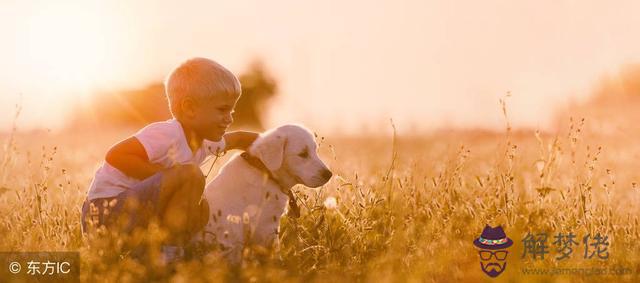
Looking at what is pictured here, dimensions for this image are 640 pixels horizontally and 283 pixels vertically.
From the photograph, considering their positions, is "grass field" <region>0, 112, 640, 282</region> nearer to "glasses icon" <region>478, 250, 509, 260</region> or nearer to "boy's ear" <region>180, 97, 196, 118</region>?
"glasses icon" <region>478, 250, 509, 260</region>

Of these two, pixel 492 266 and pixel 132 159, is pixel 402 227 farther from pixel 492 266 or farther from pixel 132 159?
pixel 132 159

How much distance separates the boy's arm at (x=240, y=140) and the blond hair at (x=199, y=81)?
1.42 feet

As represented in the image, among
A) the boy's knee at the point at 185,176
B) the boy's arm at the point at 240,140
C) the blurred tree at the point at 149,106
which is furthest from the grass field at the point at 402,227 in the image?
the blurred tree at the point at 149,106

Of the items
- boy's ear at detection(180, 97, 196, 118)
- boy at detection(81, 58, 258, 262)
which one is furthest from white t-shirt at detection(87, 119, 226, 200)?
boy's ear at detection(180, 97, 196, 118)

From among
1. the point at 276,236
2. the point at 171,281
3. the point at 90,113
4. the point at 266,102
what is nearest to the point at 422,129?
the point at 276,236

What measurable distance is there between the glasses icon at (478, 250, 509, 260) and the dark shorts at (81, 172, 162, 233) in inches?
86.0

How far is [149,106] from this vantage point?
2080 cm

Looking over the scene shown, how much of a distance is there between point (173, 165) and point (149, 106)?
16.4 m

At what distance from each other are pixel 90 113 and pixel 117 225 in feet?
55.5

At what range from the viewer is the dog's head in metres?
5.25

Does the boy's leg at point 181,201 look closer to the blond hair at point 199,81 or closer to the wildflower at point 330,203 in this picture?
the blond hair at point 199,81

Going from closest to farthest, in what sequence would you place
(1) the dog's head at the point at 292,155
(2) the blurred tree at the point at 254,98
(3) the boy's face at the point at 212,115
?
(3) the boy's face at the point at 212,115 → (1) the dog's head at the point at 292,155 → (2) the blurred tree at the point at 254,98

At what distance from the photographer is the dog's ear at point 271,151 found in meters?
5.22

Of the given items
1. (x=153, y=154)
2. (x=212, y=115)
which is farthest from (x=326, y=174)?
(x=153, y=154)
